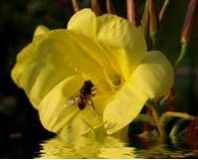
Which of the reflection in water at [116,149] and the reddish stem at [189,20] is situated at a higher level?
the reddish stem at [189,20]

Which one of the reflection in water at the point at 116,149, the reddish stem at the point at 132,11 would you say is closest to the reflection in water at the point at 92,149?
the reflection in water at the point at 116,149

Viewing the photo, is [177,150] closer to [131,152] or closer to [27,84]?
[131,152]

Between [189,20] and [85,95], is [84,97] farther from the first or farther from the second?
[189,20]

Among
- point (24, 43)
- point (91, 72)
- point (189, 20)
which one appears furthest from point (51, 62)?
point (24, 43)

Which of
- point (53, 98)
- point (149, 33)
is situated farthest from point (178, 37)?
point (53, 98)

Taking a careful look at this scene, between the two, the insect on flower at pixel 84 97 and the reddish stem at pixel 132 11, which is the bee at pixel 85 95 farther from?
the reddish stem at pixel 132 11

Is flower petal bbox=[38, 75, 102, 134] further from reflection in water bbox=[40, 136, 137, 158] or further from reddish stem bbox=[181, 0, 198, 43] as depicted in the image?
reddish stem bbox=[181, 0, 198, 43]
